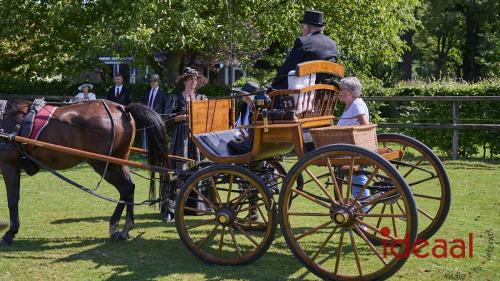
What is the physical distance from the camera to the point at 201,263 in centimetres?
595

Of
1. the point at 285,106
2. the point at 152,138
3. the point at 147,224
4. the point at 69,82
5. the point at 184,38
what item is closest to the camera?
the point at 285,106

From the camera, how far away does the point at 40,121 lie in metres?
6.75

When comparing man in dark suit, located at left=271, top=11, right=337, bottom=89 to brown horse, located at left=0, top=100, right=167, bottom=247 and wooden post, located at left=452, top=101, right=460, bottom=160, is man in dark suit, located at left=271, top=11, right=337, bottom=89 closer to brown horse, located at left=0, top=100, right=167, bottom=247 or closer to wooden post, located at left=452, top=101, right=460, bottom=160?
brown horse, located at left=0, top=100, right=167, bottom=247

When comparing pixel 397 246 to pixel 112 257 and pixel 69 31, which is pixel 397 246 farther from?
pixel 69 31

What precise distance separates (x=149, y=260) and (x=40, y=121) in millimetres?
1977

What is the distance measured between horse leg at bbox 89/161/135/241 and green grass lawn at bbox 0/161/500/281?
13cm

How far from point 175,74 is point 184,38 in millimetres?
2789

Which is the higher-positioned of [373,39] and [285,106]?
[373,39]

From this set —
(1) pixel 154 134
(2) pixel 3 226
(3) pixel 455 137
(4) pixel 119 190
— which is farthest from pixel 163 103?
(3) pixel 455 137

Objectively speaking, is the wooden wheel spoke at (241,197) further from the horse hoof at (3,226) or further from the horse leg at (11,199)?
the horse hoof at (3,226)

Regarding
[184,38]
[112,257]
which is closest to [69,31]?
[184,38]

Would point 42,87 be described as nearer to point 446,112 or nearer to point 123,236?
point 446,112

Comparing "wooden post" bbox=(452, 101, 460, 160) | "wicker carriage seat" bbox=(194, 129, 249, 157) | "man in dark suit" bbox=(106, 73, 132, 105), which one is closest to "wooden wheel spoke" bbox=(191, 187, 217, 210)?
"wicker carriage seat" bbox=(194, 129, 249, 157)

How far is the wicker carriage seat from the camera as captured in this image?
19.9 ft
